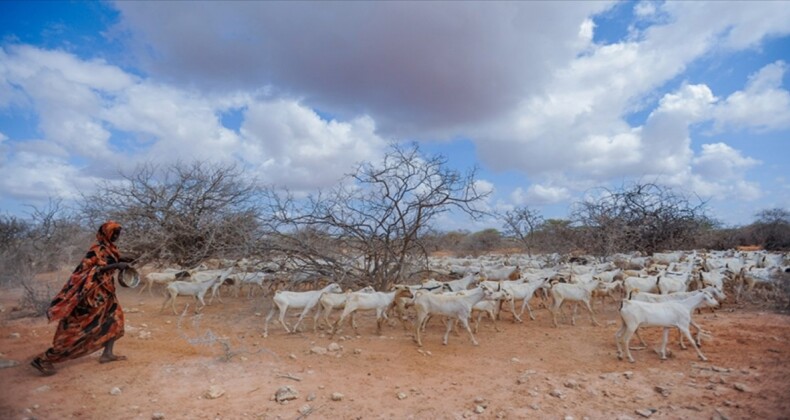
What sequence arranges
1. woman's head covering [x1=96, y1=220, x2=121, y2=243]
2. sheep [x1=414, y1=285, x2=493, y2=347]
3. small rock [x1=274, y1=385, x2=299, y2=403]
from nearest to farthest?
small rock [x1=274, y1=385, x2=299, y2=403], woman's head covering [x1=96, y1=220, x2=121, y2=243], sheep [x1=414, y1=285, x2=493, y2=347]

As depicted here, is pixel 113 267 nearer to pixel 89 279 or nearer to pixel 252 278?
pixel 89 279

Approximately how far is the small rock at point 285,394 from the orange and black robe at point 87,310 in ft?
9.38

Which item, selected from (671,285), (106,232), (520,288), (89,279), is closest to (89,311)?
(89,279)

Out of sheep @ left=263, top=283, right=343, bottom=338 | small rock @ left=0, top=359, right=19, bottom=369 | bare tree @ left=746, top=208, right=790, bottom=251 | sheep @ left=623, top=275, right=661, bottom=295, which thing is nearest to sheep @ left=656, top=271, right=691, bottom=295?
sheep @ left=623, top=275, right=661, bottom=295

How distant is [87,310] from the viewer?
20.5 ft

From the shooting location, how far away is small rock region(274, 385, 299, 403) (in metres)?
5.34

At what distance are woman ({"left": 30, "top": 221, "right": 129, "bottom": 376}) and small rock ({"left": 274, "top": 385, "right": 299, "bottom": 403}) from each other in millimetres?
2822

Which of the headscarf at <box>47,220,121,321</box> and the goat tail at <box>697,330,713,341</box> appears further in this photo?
the goat tail at <box>697,330,713,341</box>

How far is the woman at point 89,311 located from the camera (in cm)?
607

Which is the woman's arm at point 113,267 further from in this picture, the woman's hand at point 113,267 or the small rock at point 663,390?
the small rock at point 663,390

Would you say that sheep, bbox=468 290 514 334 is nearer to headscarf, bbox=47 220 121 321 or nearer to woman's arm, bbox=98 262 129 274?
woman's arm, bbox=98 262 129 274

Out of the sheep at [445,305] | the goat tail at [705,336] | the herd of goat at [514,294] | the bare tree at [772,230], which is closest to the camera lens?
the herd of goat at [514,294]

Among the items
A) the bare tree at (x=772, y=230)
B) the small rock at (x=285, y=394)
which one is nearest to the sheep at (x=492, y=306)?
the small rock at (x=285, y=394)

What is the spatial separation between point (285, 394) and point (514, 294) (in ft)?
19.2
